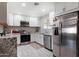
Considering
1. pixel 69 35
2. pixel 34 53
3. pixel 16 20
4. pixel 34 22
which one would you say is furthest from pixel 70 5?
pixel 34 22

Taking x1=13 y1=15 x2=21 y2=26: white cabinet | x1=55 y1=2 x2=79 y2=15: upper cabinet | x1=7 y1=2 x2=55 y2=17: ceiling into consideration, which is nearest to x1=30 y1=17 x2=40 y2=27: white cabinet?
x1=13 y1=15 x2=21 y2=26: white cabinet

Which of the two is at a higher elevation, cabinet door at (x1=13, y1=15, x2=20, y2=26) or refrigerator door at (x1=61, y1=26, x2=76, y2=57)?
cabinet door at (x1=13, y1=15, x2=20, y2=26)

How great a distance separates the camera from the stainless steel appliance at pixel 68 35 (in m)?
2.23

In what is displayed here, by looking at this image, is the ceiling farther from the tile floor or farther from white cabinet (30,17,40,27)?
white cabinet (30,17,40,27)

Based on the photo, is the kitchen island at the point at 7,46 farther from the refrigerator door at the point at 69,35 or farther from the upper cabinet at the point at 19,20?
the upper cabinet at the point at 19,20

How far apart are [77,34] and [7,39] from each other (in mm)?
1648

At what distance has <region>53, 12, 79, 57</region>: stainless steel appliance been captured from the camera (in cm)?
223

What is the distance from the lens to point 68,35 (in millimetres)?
2500

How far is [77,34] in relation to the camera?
2193 mm

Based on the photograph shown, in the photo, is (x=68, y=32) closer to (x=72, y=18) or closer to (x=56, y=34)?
(x=72, y=18)

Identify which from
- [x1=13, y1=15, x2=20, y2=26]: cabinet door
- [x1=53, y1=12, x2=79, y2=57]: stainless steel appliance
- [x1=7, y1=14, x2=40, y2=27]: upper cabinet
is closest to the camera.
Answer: [x1=53, y1=12, x2=79, y2=57]: stainless steel appliance

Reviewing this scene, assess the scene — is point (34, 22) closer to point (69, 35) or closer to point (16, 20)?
point (16, 20)

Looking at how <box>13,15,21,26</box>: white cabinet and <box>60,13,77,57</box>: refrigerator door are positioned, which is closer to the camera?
<box>60,13,77,57</box>: refrigerator door

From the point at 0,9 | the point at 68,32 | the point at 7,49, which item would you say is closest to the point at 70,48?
the point at 68,32
